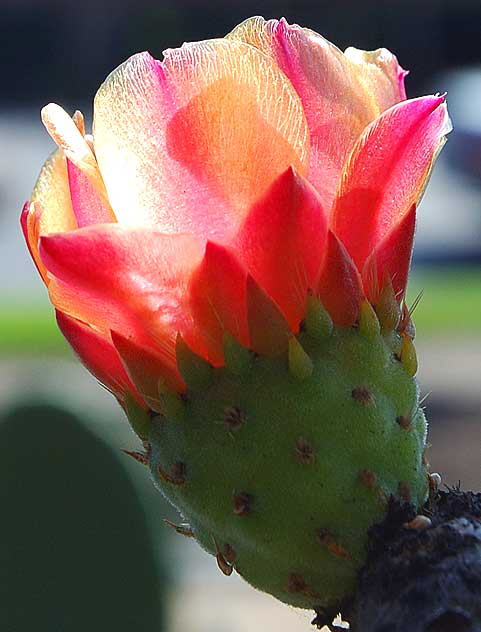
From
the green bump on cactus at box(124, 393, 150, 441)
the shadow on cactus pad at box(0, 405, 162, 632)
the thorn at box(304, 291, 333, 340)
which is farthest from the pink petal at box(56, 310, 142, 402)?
the shadow on cactus pad at box(0, 405, 162, 632)

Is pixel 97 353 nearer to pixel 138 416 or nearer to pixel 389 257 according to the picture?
pixel 138 416

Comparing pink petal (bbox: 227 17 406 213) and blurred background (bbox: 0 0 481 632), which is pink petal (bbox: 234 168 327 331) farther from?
blurred background (bbox: 0 0 481 632)

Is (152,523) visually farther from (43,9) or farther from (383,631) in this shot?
(43,9)

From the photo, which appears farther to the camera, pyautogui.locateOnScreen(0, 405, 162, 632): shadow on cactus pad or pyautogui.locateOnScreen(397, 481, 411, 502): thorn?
pyautogui.locateOnScreen(0, 405, 162, 632): shadow on cactus pad

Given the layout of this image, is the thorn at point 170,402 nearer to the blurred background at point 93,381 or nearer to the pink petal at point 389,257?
the pink petal at point 389,257

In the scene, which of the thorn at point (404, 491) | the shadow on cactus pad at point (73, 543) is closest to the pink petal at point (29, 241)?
the thorn at point (404, 491)

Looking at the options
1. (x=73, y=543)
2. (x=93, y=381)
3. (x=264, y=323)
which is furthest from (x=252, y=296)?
(x=93, y=381)
